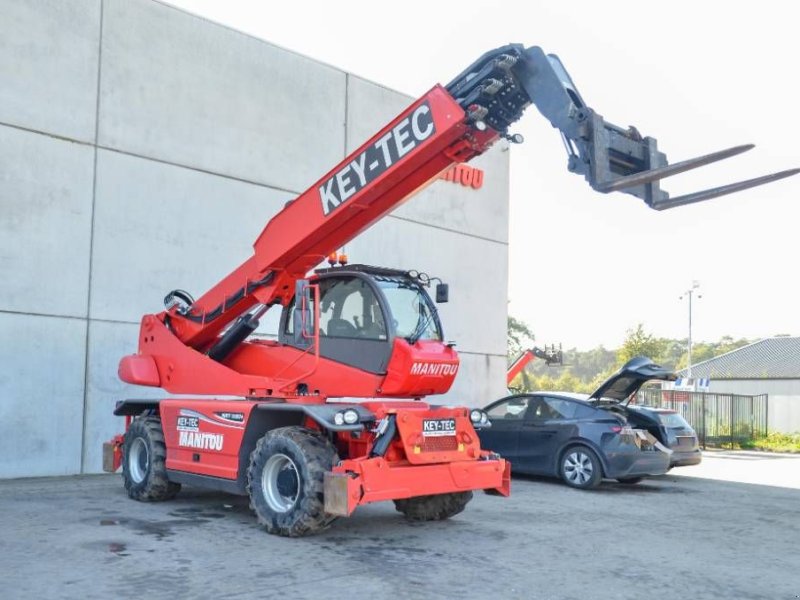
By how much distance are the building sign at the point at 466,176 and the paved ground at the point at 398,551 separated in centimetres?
954

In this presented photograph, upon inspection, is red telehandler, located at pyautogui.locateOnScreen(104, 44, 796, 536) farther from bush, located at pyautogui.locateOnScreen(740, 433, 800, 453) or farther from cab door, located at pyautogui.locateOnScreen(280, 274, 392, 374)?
bush, located at pyautogui.locateOnScreen(740, 433, 800, 453)

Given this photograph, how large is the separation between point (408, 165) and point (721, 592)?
4564 mm

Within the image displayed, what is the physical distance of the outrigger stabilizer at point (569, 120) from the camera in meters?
6.94

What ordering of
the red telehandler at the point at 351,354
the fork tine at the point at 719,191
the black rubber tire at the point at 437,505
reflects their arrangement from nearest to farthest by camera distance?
the fork tine at the point at 719,191, the red telehandler at the point at 351,354, the black rubber tire at the point at 437,505

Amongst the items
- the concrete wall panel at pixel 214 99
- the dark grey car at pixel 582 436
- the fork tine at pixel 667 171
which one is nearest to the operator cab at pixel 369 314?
the fork tine at pixel 667 171

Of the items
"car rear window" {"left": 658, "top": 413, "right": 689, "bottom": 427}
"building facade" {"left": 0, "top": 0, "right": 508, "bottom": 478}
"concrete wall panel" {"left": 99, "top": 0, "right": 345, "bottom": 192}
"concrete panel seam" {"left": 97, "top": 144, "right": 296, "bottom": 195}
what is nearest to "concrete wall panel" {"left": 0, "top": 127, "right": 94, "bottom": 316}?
"building facade" {"left": 0, "top": 0, "right": 508, "bottom": 478}

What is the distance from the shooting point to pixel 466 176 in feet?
63.3

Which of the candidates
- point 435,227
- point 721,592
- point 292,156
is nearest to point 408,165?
point 721,592

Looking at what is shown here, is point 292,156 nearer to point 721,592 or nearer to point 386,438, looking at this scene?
point 386,438

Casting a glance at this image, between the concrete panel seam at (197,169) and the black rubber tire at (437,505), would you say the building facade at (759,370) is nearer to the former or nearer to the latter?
the concrete panel seam at (197,169)

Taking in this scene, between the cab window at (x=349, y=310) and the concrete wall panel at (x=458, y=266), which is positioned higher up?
the concrete wall panel at (x=458, y=266)

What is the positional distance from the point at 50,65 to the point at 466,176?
966cm

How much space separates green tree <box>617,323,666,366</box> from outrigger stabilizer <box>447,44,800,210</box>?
42091mm

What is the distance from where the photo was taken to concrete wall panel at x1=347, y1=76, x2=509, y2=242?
17.0 metres
